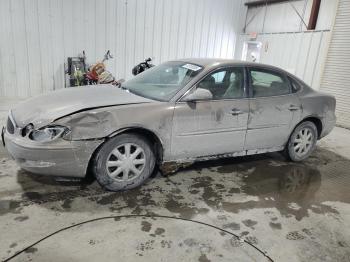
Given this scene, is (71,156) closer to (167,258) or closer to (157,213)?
(157,213)

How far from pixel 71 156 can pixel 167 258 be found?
119cm

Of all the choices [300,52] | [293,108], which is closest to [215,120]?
[293,108]

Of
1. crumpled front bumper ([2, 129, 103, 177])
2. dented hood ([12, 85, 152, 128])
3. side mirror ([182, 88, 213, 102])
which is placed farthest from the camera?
side mirror ([182, 88, 213, 102])

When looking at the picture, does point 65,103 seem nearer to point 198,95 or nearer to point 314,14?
point 198,95

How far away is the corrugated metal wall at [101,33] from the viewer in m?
7.11

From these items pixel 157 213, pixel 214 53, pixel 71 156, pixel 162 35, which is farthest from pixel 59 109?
pixel 214 53

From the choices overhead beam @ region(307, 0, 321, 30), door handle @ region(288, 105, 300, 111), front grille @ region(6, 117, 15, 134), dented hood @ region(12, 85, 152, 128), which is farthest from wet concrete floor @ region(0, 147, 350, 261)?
overhead beam @ region(307, 0, 321, 30)

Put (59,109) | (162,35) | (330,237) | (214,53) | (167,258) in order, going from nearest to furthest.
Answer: (167,258) < (330,237) < (59,109) < (162,35) < (214,53)

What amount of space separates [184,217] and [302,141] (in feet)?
7.57

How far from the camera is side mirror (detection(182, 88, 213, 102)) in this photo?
10.0 ft

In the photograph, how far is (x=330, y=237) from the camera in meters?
2.53

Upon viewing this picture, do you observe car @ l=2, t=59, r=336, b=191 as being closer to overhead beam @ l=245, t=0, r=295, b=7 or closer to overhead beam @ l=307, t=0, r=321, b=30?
overhead beam @ l=307, t=0, r=321, b=30

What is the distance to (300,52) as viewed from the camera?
7.54m

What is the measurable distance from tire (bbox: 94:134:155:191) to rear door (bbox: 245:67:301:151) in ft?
4.24
